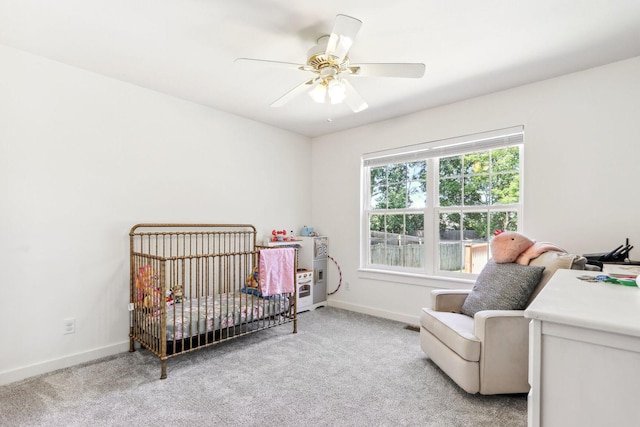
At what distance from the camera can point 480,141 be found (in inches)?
125

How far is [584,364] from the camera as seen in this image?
0.85 metres

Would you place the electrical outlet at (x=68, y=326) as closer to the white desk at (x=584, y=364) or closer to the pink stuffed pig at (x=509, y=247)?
the white desk at (x=584, y=364)

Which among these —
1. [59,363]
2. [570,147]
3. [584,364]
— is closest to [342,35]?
[584,364]

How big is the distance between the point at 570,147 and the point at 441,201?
123 centimetres

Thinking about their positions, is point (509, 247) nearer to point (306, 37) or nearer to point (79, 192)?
point (306, 37)

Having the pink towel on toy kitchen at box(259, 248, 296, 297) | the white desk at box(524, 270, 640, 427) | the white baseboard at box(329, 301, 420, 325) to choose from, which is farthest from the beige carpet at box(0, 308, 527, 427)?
the white desk at box(524, 270, 640, 427)

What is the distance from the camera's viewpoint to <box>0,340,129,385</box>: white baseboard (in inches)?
88.2

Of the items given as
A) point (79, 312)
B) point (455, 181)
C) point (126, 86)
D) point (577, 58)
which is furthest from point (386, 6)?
point (79, 312)

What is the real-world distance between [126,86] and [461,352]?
3.44m

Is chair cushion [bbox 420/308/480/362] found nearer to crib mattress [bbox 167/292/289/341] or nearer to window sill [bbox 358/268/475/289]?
window sill [bbox 358/268/475/289]

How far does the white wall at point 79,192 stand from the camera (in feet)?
7.50

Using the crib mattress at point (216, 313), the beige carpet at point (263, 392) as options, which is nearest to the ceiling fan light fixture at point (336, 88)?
the crib mattress at point (216, 313)

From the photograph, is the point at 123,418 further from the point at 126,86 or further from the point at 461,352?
the point at 126,86

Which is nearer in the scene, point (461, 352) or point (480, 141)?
point (461, 352)
